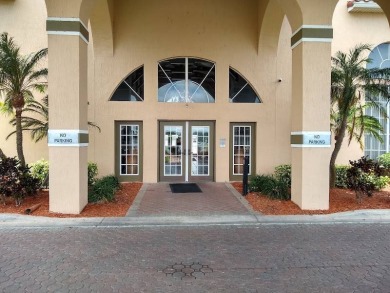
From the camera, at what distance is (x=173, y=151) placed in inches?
515

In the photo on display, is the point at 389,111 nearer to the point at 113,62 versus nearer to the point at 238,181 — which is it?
the point at 238,181

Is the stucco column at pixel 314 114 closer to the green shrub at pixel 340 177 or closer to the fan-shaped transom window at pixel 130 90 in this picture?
the green shrub at pixel 340 177

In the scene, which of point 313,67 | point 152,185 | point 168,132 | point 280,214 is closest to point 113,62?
point 168,132

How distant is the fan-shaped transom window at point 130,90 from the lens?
504 inches

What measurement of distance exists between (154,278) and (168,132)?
879cm

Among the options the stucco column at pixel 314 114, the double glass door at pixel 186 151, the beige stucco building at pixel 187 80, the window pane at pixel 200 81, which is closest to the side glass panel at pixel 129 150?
the beige stucco building at pixel 187 80

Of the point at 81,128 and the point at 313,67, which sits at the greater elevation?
the point at 313,67

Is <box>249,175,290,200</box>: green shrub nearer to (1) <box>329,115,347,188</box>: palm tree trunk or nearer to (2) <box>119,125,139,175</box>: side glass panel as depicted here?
(1) <box>329,115,347,188</box>: palm tree trunk

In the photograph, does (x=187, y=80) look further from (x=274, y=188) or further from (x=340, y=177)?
(x=340, y=177)

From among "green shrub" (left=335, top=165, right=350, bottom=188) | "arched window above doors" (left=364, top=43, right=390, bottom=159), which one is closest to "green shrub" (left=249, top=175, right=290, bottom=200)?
"green shrub" (left=335, top=165, right=350, bottom=188)

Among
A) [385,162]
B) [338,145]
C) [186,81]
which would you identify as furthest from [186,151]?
[385,162]

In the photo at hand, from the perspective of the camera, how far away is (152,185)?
12297mm

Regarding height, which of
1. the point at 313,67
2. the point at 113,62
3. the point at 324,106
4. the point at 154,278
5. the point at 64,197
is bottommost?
the point at 154,278

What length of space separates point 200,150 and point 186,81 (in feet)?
9.13
